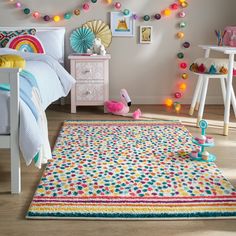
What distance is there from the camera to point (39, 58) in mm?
3381

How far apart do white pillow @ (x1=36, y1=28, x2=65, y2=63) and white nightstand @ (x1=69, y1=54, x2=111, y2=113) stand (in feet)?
0.62

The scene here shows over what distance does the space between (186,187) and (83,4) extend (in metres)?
2.79

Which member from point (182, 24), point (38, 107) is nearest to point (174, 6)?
point (182, 24)

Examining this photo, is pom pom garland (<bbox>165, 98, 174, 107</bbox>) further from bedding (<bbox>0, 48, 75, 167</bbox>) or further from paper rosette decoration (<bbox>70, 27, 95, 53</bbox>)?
bedding (<bbox>0, 48, 75, 167</bbox>)

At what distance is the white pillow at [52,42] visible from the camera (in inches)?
161

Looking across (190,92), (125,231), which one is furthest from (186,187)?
(190,92)

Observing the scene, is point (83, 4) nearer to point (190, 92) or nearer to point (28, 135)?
point (190, 92)

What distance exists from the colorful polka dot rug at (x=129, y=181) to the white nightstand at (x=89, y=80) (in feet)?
2.99

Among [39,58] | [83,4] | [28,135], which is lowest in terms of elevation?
[28,135]

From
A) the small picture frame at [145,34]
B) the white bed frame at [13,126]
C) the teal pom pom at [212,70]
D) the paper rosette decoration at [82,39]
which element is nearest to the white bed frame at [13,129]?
the white bed frame at [13,126]

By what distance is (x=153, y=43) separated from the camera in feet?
14.5

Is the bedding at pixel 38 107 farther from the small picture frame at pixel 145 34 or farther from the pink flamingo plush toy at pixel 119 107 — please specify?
the small picture frame at pixel 145 34

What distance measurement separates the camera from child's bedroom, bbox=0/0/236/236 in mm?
1855

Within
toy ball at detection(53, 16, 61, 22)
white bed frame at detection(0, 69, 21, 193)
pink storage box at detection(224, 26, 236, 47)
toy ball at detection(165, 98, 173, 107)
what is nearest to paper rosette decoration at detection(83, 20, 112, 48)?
toy ball at detection(53, 16, 61, 22)
